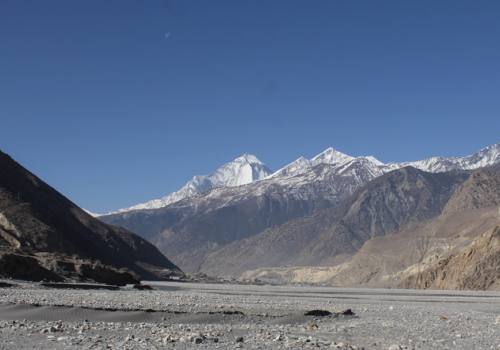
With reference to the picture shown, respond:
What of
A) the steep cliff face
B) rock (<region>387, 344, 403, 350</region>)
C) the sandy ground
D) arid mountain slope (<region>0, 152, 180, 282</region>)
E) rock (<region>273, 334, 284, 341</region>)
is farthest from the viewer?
the steep cliff face

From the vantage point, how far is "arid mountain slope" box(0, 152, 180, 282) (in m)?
75.7

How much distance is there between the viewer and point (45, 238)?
117062 millimetres

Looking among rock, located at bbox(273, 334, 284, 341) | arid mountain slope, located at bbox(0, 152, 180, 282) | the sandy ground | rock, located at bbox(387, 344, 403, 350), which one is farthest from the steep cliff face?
rock, located at bbox(273, 334, 284, 341)

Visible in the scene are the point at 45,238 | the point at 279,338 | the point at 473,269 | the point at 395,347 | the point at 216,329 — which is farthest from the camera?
the point at 473,269

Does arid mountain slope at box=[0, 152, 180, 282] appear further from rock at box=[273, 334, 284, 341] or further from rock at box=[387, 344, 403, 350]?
rock at box=[387, 344, 403, 350]

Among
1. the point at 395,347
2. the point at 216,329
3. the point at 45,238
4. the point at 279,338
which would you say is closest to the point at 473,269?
the point at 45,238

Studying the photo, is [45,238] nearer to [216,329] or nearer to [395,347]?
[216,329]

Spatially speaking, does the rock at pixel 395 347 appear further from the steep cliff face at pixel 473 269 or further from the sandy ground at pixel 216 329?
the steep cliff face at pixel 473 269

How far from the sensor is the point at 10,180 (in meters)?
136

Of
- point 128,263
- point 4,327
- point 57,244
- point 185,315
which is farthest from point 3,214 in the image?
point 4,327

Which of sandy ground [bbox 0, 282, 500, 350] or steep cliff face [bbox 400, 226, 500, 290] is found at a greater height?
steep cliff face [bbox 400, 226, 500, 290]

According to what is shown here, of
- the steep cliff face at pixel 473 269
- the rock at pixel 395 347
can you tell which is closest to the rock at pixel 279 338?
the rock at pixel 395 347

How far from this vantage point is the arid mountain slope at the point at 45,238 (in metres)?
75.7

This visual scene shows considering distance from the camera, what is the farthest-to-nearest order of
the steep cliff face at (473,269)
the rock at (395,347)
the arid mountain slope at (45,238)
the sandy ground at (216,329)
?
1. the steep cliff face at (473,269)
2. the arid mountain slope at (45,238)
3. the rock at (395,347)
4. the sandy ground at (216,329)
